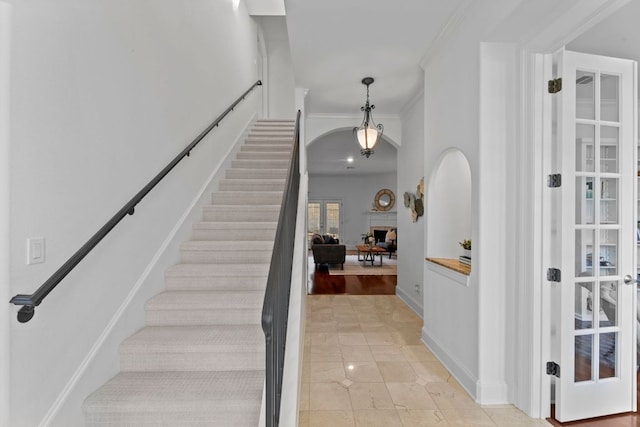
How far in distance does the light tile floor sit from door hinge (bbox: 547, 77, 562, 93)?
2228mm

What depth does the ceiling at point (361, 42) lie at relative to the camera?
2621 mm

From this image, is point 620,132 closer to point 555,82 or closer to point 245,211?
point 555,82

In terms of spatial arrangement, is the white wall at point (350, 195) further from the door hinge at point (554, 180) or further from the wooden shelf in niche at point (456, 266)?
the door hinge at point (554, 180)

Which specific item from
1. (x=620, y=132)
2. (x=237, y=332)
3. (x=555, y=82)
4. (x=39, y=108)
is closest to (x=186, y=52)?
(x=39, y=108)

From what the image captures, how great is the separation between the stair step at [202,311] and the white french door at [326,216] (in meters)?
10.9

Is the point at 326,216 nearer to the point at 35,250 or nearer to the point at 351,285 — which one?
the point at 351,285

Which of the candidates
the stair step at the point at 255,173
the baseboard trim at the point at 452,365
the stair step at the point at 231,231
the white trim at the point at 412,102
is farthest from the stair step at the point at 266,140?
the baseboard trim at the point at 452,365

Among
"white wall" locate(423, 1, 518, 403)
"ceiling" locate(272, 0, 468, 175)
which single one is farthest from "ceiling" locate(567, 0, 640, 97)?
"ceiling" locate(272, 0, 468, 175)

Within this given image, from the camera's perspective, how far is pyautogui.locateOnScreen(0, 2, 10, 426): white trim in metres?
1.22

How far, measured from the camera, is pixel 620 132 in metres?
2.19

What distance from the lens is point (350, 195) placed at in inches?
520

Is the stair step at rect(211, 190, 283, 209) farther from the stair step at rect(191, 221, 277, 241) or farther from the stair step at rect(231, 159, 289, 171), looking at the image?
the stair step at rect(231, 159, 289, 171)

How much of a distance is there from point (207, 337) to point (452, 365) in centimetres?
211

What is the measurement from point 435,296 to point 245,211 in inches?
84.1
